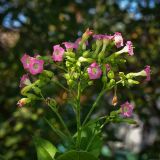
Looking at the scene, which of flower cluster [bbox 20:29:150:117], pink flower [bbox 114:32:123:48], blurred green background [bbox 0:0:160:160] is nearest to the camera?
flower cluster [bbox 20:29:150:117]

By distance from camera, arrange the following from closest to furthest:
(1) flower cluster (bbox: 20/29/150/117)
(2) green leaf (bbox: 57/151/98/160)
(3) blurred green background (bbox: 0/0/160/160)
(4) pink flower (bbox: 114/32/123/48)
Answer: (2) green leaf (bbox: 57/151/98/160), (1) flower cluster (bbox: 20/29/150/117), (4) pink flower (bbox: 114/32/123/48), (3) blurred green background (bbox: 0/0/160/160)

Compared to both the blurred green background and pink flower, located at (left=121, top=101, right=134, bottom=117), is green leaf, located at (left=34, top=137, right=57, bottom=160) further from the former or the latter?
the blurred green background

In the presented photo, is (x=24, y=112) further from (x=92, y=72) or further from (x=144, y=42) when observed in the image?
(x=92, y=72)

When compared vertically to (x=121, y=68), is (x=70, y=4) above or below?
above

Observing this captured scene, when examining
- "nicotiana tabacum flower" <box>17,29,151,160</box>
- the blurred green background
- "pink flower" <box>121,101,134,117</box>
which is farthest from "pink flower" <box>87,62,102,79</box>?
the blurred green background

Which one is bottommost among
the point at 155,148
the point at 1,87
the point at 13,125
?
the point at 155,148

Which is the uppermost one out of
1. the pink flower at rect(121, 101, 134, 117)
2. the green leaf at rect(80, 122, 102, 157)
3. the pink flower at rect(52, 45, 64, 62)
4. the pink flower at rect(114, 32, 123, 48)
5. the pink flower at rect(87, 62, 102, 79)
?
the pink flower at rect(114, 32, 123, 48)

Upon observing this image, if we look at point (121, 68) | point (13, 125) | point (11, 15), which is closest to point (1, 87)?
point (13, 125)
